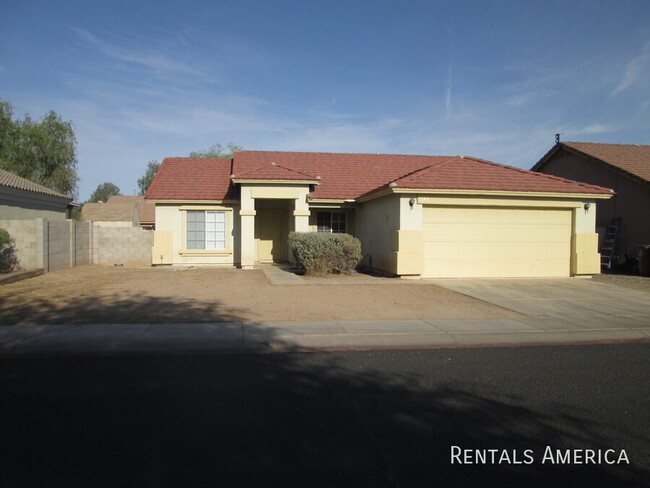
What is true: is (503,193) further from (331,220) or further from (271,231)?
(271,231)

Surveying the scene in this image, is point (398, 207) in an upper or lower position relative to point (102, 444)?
upper

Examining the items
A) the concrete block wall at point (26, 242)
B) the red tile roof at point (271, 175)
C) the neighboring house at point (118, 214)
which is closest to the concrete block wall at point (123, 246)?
the concrete block wall at point (26, 242)

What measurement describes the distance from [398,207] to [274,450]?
40.4ft

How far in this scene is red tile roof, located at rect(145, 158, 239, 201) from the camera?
20062 millimetres

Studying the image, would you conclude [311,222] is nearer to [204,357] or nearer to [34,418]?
[204,357]

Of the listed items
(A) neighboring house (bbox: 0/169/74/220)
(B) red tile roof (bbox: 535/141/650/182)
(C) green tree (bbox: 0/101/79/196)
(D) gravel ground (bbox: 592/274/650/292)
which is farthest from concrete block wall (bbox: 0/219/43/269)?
(C) green tree (bbox: 0/101/79/196)

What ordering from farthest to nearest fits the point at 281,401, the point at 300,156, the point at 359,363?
the point at 300,156
the point at 359,363
the point at 281,401

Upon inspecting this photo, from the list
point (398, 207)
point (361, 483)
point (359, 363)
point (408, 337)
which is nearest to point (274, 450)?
point (361, 483)

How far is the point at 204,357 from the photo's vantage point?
6.86 meters

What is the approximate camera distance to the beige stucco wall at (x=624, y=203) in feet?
63.8

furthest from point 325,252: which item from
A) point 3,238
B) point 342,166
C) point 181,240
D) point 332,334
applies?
point 3,238

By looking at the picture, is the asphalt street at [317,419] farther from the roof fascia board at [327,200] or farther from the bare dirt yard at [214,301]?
the roof fascia board at [327,200]

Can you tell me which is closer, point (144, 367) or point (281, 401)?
point (281, 401)

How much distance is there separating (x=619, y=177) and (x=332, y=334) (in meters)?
18.2
